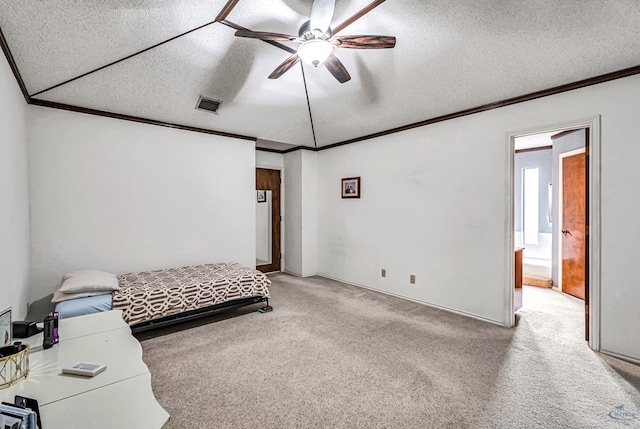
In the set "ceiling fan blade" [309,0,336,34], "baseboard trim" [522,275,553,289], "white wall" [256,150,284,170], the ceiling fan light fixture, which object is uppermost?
"ceiling fan blade" [309,0,336,34]

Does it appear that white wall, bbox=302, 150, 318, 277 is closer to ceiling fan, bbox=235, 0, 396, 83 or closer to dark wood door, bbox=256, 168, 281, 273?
dark wood door, bbox=256, 168, 281, 273

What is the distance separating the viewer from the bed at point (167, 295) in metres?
2.86

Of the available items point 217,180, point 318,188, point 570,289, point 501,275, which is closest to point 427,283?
point 501,275

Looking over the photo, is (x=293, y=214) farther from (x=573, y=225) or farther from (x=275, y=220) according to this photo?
(x=573, y=225)

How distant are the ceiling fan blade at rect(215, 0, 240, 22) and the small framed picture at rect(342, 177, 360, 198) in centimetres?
318

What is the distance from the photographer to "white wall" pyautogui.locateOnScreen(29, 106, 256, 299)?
3.41 meters

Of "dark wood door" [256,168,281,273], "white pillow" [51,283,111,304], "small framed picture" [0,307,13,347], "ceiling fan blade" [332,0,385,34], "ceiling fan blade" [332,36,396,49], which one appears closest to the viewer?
"small framed picture" [0,307,13,347]

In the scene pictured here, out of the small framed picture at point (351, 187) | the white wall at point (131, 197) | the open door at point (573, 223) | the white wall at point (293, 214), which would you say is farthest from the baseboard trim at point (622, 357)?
the white wall at point (131, 197)

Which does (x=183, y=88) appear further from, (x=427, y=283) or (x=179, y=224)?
(x=427, y=283)

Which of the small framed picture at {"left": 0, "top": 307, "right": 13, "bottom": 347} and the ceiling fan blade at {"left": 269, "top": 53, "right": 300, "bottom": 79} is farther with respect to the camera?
the ceiling fan blade at {"left": 269, "top": 53, "right": 300, "bottom": 79}

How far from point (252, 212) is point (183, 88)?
2.15m

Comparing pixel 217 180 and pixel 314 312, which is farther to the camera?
pixel 217 180

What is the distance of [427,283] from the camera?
4168 millimetres

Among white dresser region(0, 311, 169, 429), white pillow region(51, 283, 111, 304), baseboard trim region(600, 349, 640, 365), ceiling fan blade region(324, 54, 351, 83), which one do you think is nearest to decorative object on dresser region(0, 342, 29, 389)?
white dresser region(0, 311, 169, 429)
